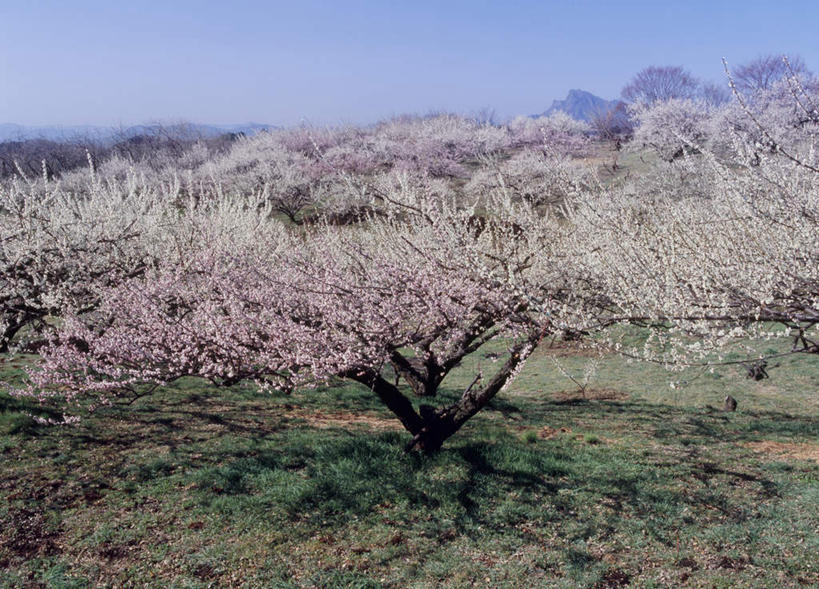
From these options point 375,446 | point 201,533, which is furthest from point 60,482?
point 375,446

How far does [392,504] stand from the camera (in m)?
7.12

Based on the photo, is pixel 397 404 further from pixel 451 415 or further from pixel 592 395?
pixel 592 395

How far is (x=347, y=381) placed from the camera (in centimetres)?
1495

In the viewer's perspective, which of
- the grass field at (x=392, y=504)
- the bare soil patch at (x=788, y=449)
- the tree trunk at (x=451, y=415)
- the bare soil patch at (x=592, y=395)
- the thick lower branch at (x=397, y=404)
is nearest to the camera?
the grass field at (x=392, y=504)

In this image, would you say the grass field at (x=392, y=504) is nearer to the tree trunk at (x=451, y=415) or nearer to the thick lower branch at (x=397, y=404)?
the tree trunk at (x=451, y=415)

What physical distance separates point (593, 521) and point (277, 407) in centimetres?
744

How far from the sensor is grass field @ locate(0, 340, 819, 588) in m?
5.80

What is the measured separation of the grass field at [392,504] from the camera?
5.80m

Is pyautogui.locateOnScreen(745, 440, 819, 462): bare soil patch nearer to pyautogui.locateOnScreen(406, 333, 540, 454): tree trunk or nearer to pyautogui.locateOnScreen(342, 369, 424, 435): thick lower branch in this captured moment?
pyautogui.locateOnScreen(406, 333, 540, 454): tree trunk

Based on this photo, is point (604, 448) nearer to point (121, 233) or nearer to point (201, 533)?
point (201, 533)

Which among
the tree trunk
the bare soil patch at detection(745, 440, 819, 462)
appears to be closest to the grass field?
the bare soil patch at detection(745, 440, 819, 462)

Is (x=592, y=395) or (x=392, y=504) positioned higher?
(x=392, y=504)

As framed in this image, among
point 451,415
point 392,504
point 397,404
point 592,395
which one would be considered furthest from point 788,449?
point 392,504

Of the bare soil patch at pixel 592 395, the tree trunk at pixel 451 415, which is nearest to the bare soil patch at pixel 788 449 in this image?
the bare soil patch at pixel 592 395
